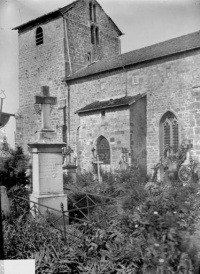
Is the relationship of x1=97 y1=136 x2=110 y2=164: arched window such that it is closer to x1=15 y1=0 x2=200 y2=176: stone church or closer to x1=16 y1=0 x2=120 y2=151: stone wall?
x1=15 y1=0 x2=200 y2=176: stone church

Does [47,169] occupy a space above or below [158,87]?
below

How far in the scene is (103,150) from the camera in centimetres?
1545

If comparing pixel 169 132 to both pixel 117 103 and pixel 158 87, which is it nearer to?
pixel 158 87

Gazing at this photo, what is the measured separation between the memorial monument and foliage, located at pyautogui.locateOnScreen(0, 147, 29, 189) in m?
1.05

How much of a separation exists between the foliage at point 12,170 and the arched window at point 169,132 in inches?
336

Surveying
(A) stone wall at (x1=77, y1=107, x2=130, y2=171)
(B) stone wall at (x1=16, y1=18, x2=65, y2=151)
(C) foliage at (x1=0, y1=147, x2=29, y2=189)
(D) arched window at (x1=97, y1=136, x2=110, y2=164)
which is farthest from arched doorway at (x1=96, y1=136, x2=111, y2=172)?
(C) foliage at (x1=0, y1=147, x2=29, y2=189)

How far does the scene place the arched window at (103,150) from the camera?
50.0ft

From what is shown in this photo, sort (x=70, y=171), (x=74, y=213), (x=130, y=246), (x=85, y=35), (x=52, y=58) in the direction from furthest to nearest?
1. (x=85, y=35)
2. (x=52, y=58)
3. (x=70, y=171)
4. (x=74, y=213)
5. (x=130, y=246)

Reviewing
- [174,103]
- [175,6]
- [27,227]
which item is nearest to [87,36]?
[174,103]

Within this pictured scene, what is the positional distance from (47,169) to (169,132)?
8.98 metres

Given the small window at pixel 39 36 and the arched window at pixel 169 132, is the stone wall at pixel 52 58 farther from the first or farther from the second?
the arched window at pixel 169 132

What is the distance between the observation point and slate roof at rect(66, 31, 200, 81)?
14064mm

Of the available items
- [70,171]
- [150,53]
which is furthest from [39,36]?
[70,171]

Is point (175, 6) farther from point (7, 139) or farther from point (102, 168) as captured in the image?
point (102, 168)
